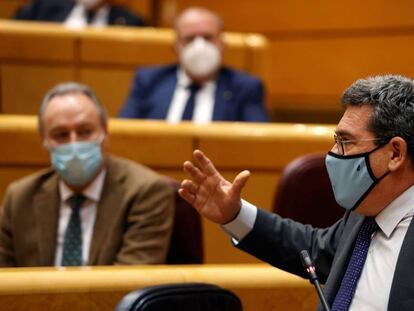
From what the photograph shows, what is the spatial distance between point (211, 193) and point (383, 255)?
0.17 metres

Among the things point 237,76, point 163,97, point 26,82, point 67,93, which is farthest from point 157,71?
point 67,93

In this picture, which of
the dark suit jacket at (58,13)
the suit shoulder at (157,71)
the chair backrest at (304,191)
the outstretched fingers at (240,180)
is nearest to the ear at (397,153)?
the outstretched fingers at (240,180)

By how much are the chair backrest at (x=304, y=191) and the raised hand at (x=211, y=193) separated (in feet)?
0.96

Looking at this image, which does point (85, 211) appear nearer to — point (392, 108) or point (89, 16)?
point (392, 108)

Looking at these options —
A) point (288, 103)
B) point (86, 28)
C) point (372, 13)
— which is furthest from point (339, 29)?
point (86, 28)

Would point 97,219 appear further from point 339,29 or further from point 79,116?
point 339,29

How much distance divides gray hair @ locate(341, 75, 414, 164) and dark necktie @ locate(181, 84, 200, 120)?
0.95 m

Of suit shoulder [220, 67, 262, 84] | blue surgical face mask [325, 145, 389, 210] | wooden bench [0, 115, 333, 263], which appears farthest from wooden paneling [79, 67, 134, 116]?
blue surgical face mask [325, 145, 389, 210]

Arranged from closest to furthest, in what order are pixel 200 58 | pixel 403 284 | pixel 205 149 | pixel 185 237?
pixel 403 284 → pixel 185 237 → pixel 205 149 → pixel 200 58

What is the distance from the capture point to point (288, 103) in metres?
2.32

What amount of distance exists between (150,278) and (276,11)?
1549 mm

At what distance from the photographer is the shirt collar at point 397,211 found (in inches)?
27.5

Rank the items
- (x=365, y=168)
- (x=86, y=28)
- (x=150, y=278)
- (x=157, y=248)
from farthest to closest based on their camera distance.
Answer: (x=86, y=28)
(x=157, y=248)
(x=150, y=278)
(x=365, y=168)

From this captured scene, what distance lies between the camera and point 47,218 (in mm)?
1096
